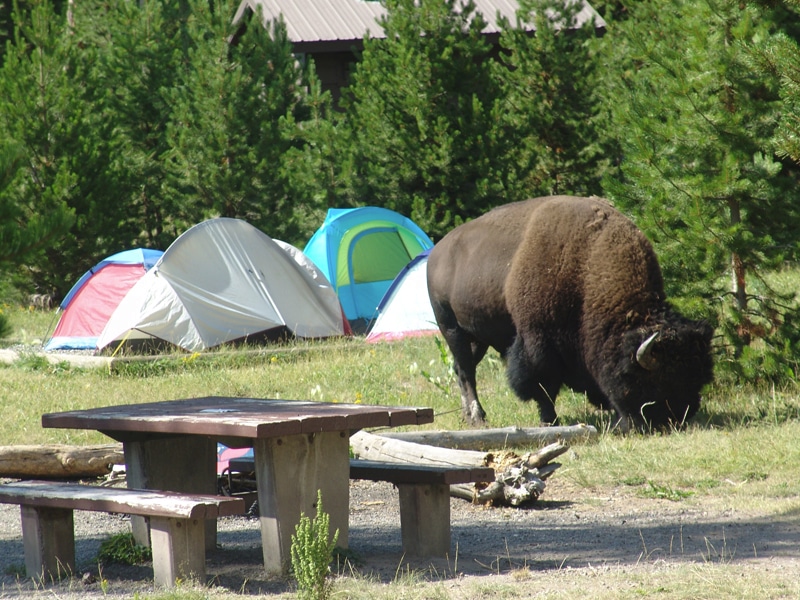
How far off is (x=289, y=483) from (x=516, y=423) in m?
4.58

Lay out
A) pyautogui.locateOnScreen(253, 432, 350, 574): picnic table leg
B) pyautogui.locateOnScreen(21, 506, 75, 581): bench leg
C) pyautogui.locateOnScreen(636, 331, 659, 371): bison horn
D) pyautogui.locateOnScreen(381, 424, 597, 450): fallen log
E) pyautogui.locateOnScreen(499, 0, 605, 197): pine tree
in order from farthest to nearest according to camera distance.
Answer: pyautogui.locateOnScreen(499, 0, 605, 197): pine tree < pyautogui.locateOnScreen(636, 331, 659, 371): bison horn < pyautogui.locateOnScreen(381, 424, 597, 450): fallen log < pyautogui.locateOnScreen(21, 506, 75, 581): bench leg < pyautogui.locateOnScreen(253, 432, 350, 574): picnic table leg

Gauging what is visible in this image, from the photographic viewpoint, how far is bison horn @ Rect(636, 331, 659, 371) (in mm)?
8219

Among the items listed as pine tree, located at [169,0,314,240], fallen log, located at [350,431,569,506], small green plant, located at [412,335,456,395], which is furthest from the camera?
pine tree, located at [169,0,314,240]

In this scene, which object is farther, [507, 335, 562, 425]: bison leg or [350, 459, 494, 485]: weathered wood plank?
[507, 335, 562, 425]: bison leg

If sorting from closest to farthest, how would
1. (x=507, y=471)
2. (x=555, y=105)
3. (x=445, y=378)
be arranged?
(x=507, y=471)
(x=445, y=378)
(x=555, y=105)

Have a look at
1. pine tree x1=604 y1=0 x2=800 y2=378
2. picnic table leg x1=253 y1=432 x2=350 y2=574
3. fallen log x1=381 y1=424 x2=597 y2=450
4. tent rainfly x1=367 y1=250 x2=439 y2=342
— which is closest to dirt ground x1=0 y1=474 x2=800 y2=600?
picnic table leg x1=253 y1=432 x2=350 y2=574

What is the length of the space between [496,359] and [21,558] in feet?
22.8

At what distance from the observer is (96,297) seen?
49.9 feet

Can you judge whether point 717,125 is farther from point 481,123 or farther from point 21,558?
point 481,123

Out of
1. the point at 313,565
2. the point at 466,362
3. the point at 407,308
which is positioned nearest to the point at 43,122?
the point at 407,308

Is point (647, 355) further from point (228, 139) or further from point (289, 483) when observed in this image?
point (228, 139)

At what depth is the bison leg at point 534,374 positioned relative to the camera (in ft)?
28.5

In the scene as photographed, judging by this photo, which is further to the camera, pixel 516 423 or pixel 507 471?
pixel 516 423

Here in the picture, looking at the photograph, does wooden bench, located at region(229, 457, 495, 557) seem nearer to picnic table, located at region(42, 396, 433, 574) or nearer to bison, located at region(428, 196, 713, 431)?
picnic table, located at region(42, 396, 433, 574)
